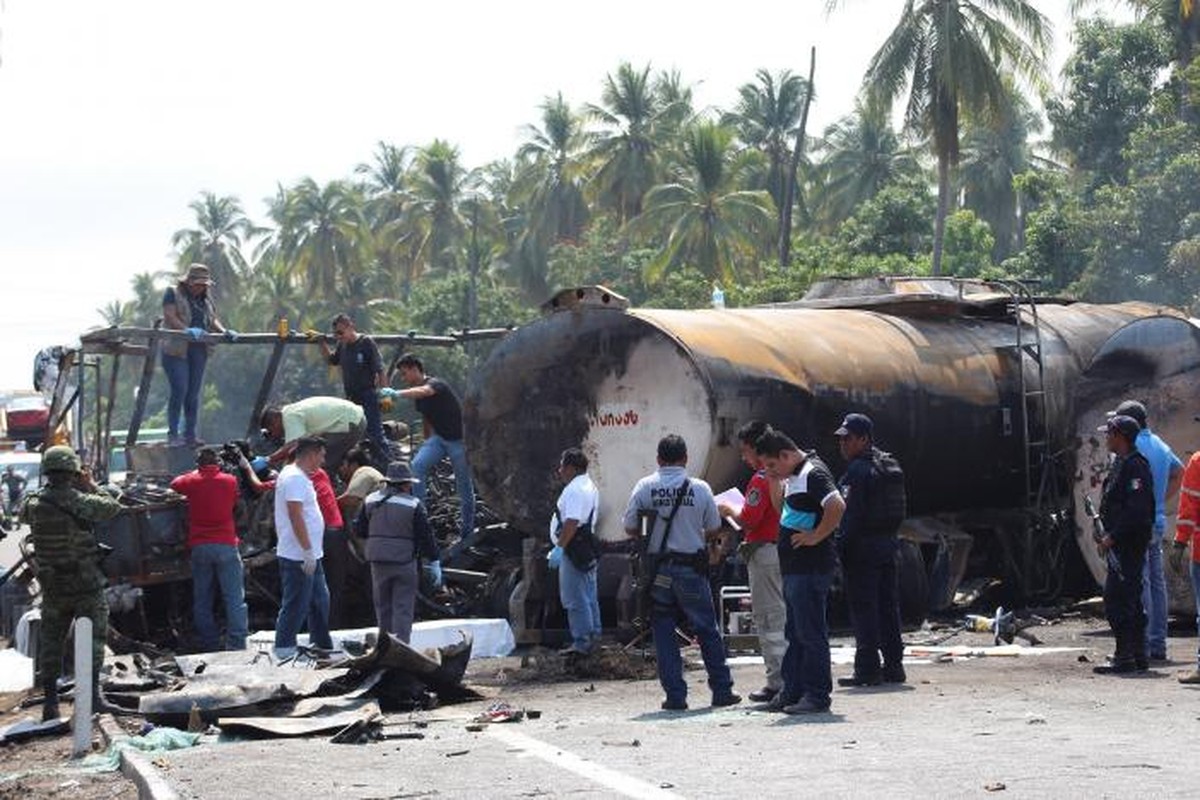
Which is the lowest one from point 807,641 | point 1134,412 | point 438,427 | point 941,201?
point 807,641

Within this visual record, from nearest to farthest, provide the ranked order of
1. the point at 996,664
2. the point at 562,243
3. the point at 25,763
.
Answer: the point at 25,763 < the point at 996,664 < the point at 562,243

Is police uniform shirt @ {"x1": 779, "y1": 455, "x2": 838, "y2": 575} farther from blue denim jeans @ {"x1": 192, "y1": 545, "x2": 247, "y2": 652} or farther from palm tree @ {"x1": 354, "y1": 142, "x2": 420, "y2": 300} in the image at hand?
palm tree @ {"x1": 354, "y1": 142, "x2": 420, "y2": 300}

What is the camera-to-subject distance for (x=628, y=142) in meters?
73.6

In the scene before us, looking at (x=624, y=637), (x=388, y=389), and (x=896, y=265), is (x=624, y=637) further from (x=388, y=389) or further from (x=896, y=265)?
(x=896, y=265)

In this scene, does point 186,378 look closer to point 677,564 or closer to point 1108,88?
point 677,564

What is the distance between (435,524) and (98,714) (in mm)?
6353

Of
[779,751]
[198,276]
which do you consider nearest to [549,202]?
[198,276]

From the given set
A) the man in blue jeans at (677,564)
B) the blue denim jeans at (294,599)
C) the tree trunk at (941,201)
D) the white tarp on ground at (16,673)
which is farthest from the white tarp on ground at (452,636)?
the tree trunk at (941,201)

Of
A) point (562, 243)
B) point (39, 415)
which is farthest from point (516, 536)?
point (562, 243)

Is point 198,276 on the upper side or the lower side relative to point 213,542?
upper

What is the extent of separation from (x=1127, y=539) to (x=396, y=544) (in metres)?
4.92

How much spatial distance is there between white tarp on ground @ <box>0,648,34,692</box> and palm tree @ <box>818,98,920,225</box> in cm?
6296

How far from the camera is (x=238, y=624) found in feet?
51.6

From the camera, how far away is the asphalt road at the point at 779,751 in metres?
8.56
